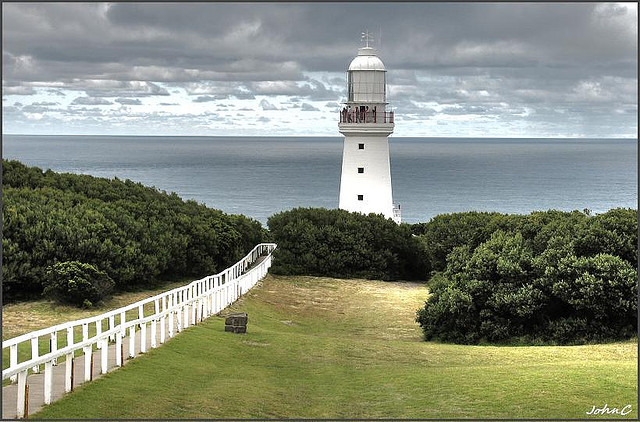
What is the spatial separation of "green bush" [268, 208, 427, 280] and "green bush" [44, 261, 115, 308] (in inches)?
471

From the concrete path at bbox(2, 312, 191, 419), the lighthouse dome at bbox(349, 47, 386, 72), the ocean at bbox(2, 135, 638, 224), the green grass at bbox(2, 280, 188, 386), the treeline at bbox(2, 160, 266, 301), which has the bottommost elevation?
the green grass at bbox(2, 280, 188, 386)

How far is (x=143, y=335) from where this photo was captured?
50.7ft

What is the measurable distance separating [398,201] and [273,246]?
2845 inches

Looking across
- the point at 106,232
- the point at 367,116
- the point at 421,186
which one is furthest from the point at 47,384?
the point at 421,186

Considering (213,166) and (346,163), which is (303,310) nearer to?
(346,163)

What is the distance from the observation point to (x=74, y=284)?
2347 cm

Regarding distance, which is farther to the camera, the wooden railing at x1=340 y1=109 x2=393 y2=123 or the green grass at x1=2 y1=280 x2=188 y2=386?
the wooden railing at x1=340 y1=109 x2=393 y2=123

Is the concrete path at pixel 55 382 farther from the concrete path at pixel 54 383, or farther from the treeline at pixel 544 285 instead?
the treeline at pixel 544 285

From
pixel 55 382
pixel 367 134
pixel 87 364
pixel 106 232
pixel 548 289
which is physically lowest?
pixel 55 382

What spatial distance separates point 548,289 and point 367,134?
22958 millimetres

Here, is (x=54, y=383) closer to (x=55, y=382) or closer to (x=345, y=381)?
(x=55, y=382)

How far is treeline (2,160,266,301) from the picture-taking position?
82.7 ft

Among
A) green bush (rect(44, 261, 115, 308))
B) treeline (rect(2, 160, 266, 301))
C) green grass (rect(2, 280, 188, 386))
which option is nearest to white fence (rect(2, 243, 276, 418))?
green grass (rect(2, 280, 188, 386))

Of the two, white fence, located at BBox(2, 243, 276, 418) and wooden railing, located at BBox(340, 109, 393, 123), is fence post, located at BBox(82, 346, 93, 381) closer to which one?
white fence, located at BBox(2, 243, 276, 418)
